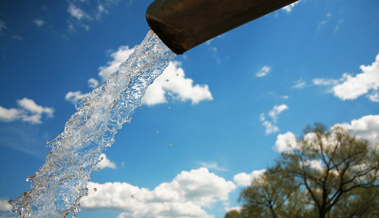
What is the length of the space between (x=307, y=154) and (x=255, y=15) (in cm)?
2191

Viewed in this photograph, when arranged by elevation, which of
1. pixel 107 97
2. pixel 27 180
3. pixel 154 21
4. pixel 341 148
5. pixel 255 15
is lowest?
pixel 27 180

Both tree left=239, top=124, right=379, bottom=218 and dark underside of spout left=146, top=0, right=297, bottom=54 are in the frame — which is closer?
dark underside of spout left=146, top=0, right=297, bottom=54

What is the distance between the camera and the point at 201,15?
1.86 meters

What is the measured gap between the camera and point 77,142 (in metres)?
3.51

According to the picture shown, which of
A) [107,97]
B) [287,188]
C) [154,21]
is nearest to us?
[154,21]

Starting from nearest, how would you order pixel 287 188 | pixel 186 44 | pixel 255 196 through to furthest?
pixel 186 44 < pixel 287 188 < pixel 255 196

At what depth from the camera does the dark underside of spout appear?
1.78 m

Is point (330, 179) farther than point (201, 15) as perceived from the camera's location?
Yes

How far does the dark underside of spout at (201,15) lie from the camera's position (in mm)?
1777

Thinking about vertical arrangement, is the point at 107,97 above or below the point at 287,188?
below

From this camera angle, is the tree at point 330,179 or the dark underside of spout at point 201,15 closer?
the dark underside of spout at point 201,15

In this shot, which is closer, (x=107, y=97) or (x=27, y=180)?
(x=27, y=180)

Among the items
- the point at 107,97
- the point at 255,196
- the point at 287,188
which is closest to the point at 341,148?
the point at 287,188

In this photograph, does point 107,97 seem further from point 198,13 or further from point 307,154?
point 307,154
